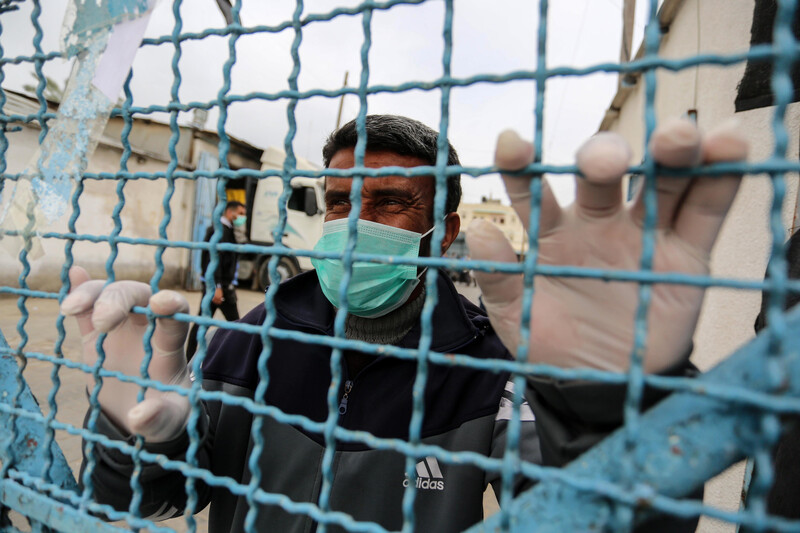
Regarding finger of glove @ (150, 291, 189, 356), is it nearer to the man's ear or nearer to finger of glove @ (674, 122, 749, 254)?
finger of glove @ (674, 122, 749, 254)

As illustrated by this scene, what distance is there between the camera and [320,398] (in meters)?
1.38

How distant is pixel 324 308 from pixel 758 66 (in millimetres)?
1477

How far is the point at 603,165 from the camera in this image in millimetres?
510

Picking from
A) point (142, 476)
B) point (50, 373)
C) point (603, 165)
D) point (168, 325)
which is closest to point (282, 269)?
point (50, 373)

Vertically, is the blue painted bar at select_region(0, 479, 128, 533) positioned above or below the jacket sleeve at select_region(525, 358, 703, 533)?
below

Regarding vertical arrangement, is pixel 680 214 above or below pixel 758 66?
below

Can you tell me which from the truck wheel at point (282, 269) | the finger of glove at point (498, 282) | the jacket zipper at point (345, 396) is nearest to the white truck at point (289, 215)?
the truck wheel at point (282, 269)

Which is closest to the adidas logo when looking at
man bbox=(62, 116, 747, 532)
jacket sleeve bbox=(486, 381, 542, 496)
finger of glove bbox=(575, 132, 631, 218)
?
man bbox=(62, 116, 747, 532)

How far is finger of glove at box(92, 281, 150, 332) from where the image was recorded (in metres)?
0.82

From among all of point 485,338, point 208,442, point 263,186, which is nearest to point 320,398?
point 208,442

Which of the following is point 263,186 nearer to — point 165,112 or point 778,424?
point 165,112

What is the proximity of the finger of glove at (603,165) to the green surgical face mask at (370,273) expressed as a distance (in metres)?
0.77

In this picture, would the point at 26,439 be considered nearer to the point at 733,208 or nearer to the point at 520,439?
the point at 520,439

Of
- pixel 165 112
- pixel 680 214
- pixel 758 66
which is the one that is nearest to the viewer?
pixel 680 214
